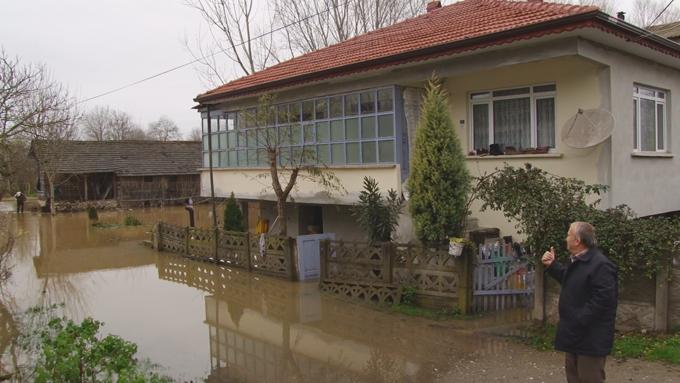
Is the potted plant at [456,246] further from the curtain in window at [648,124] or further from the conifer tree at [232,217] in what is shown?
the conifer tree at [232,217]

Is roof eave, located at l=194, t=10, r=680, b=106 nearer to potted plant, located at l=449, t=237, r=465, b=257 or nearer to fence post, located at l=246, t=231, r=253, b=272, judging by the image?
potted plant, located at l=449, t=237, r=465, b=257

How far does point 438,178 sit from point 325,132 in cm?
461

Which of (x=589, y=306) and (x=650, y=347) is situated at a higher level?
(x=589, y=306)

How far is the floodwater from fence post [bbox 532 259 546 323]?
777mm

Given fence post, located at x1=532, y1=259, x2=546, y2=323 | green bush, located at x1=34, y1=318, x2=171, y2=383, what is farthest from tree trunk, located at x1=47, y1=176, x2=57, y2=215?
fence post, located at x1=532, y1=259, x2=546, y2=323

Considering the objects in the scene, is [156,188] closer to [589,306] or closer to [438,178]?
[438,178]

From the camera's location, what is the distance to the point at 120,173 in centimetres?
3962

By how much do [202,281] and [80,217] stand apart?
22.6m

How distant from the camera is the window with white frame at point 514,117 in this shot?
1064 cm

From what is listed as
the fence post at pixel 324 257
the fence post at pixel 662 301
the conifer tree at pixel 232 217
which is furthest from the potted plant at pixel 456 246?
the conifer tree at pixel 232 217

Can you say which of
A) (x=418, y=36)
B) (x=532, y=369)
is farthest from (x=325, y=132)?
(x=532, y=369)

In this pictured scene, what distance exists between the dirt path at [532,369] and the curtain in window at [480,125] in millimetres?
5400

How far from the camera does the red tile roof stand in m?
9.77

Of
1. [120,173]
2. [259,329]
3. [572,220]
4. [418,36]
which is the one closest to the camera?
Result: [572,220]
